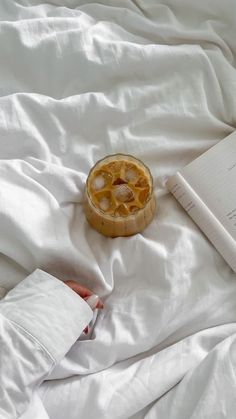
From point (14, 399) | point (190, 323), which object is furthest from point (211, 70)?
point (14, 399)

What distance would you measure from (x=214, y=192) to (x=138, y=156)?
0.12 m

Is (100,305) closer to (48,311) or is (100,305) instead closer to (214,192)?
(48,311)

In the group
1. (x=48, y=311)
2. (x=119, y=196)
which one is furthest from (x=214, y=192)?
(x=48, y=311)

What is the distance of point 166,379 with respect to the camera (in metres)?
0.69

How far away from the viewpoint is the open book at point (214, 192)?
2.49 feet

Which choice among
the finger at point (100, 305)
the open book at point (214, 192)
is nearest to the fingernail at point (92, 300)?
the finger at point (100, 305)

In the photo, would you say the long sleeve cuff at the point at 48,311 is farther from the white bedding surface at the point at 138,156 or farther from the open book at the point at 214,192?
the open book at the point at 214,192

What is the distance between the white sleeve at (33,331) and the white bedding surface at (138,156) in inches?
1.2

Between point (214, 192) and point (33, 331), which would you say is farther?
point (214, 192)

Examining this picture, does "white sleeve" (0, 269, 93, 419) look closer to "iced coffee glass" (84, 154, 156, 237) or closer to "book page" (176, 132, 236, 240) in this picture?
"iced coffee glass" (84, 154, 156, 237)

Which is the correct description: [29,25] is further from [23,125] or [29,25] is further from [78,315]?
[78,315]

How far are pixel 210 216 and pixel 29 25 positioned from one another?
0.37 m

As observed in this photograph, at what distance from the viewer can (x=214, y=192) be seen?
0.79 m

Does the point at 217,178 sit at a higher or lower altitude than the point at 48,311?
higher
